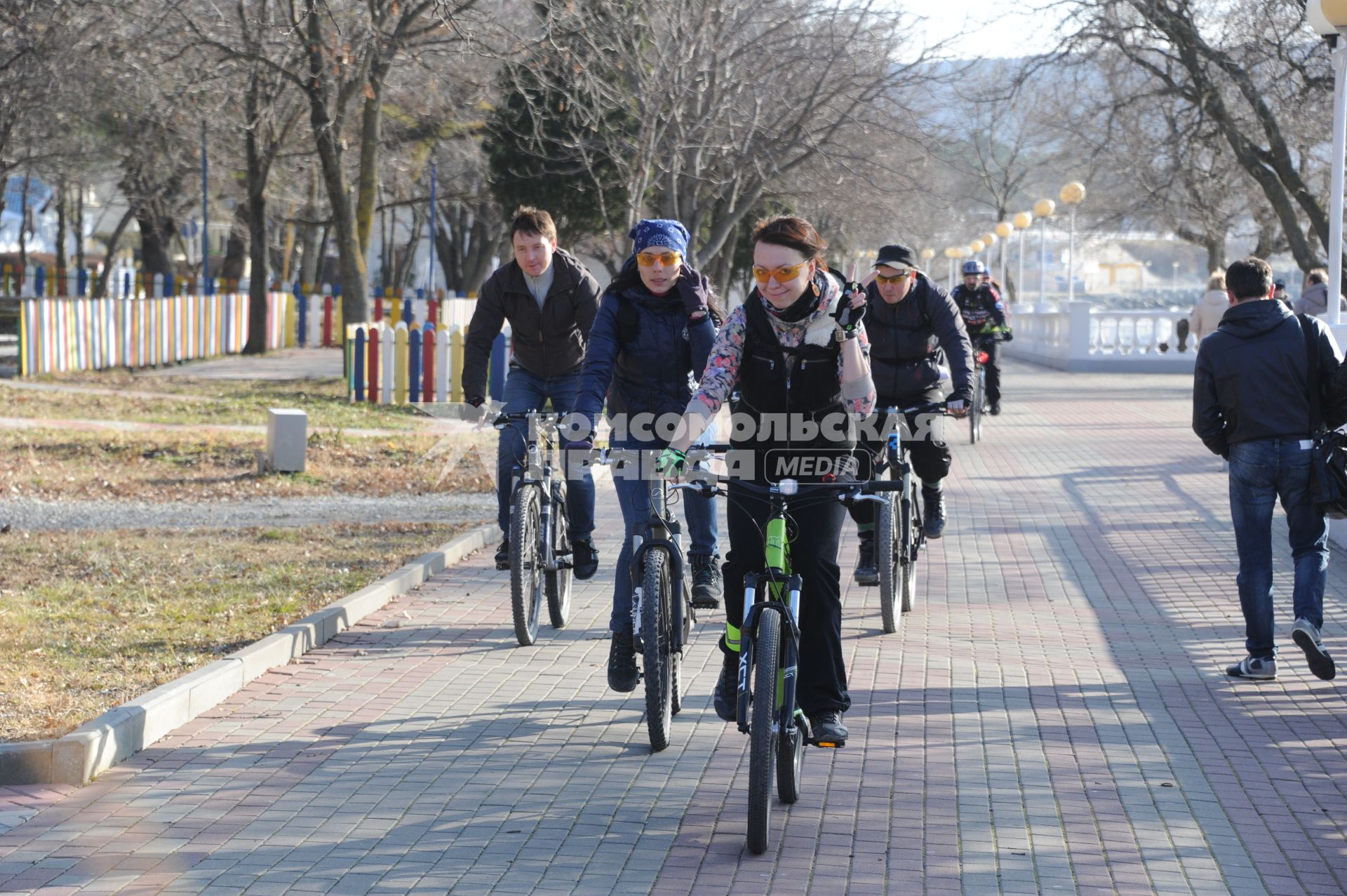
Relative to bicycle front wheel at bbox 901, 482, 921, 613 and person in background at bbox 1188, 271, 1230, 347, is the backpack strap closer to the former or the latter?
bicycle front wheel at bbox 901, 482, 921, 613

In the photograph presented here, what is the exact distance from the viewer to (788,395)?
4.82 metres

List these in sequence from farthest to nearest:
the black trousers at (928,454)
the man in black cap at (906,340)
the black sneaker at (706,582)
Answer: the black trousers at (928,454) < the man in black cap at (906,340) < the black sneaker at (706,582)

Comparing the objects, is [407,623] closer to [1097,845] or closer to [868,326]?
[868,326]

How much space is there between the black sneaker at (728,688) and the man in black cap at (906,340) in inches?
109

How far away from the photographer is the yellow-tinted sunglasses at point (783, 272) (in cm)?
471

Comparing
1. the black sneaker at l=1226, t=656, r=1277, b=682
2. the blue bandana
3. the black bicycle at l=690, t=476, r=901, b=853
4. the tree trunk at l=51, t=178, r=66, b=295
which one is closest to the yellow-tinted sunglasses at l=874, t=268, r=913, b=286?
the blue bandana

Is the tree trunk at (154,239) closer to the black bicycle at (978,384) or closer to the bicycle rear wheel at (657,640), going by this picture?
the black bicycle at (978,384)

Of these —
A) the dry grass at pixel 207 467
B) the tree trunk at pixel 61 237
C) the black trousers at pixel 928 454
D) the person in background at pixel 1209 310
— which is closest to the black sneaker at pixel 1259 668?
the black trousers at pixel 928 454

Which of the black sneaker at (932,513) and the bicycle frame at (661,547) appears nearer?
the bicycle frame at (661,547)

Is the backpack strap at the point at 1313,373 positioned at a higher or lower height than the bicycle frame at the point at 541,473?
higher

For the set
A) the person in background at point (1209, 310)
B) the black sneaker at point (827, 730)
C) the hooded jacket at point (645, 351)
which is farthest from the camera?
the person in background at point (1209, 310)

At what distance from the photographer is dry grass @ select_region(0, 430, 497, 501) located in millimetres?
12422

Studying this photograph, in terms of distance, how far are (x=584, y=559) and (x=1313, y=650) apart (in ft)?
11.0

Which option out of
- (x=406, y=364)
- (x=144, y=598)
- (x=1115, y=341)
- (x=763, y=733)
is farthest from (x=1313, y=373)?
(x=1115, y=341)
